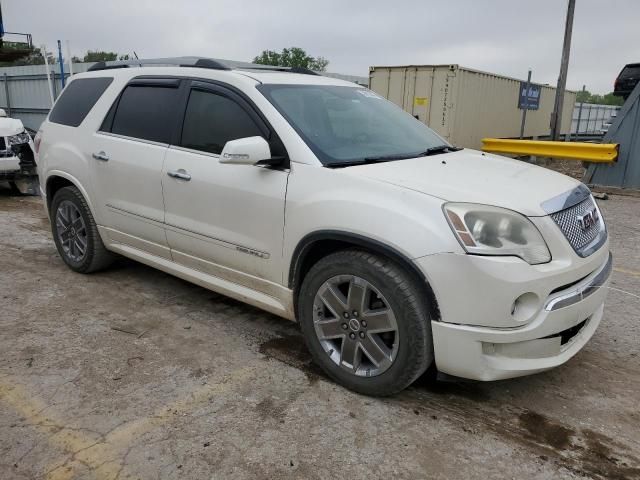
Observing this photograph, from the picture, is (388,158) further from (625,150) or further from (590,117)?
(590,117)

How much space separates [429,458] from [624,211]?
713 cm

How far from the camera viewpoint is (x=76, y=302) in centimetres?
429

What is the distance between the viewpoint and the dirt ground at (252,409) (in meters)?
2.43

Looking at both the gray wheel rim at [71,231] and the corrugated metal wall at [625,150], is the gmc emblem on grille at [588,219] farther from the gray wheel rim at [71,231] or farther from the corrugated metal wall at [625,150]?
the corrugated metal wall at [625,150]

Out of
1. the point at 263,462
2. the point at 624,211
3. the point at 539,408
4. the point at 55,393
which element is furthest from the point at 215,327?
the point at 624,211

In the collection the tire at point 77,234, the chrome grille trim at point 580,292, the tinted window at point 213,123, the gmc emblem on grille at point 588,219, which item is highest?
the tinted window at point 213,123

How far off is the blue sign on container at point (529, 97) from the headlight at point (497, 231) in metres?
16.1

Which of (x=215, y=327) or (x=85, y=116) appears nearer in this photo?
(x=215, y=327)

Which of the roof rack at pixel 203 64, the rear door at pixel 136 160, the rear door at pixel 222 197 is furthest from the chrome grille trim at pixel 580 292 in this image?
the rear door at pixel 136 160

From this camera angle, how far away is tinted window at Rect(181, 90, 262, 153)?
3439 millimetres

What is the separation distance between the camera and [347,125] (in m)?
3.54

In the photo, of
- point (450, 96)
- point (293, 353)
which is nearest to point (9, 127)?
point (293, 353)

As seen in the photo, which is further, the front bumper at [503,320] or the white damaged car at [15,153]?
the white damaged car at [15,153]

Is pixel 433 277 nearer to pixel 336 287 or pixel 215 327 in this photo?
pixel 336 287
